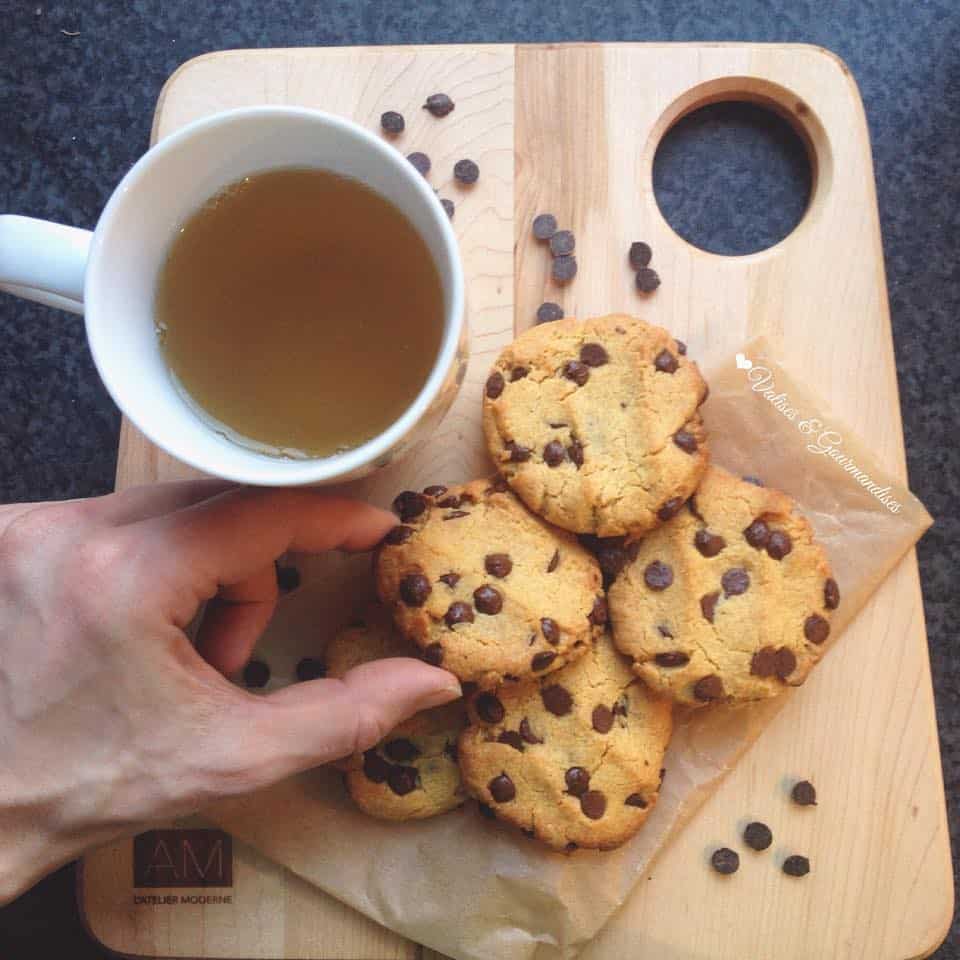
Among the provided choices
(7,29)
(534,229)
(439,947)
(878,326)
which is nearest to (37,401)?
(7,29)

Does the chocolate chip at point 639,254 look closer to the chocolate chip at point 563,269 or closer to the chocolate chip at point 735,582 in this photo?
the chocolate chip at point 563,269

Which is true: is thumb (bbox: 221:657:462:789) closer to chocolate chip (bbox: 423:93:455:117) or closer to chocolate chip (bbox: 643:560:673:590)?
chocolate chip (bbox: 643:560:673:590)

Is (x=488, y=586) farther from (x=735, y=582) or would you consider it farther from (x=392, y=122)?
(x=392, y=122)

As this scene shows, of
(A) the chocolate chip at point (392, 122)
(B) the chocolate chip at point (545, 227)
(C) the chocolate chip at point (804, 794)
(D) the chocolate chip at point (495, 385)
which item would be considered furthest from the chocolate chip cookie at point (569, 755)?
(A) the chocolate chip at point (392, 122)

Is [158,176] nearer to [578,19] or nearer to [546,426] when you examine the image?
[546,426]

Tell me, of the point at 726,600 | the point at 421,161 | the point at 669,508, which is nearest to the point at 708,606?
the point at 726,600

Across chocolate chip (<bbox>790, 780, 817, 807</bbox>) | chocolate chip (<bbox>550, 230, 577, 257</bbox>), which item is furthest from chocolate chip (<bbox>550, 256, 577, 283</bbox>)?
chocolate chip (<bbox>790, 780, 817, 807</bbox>)
